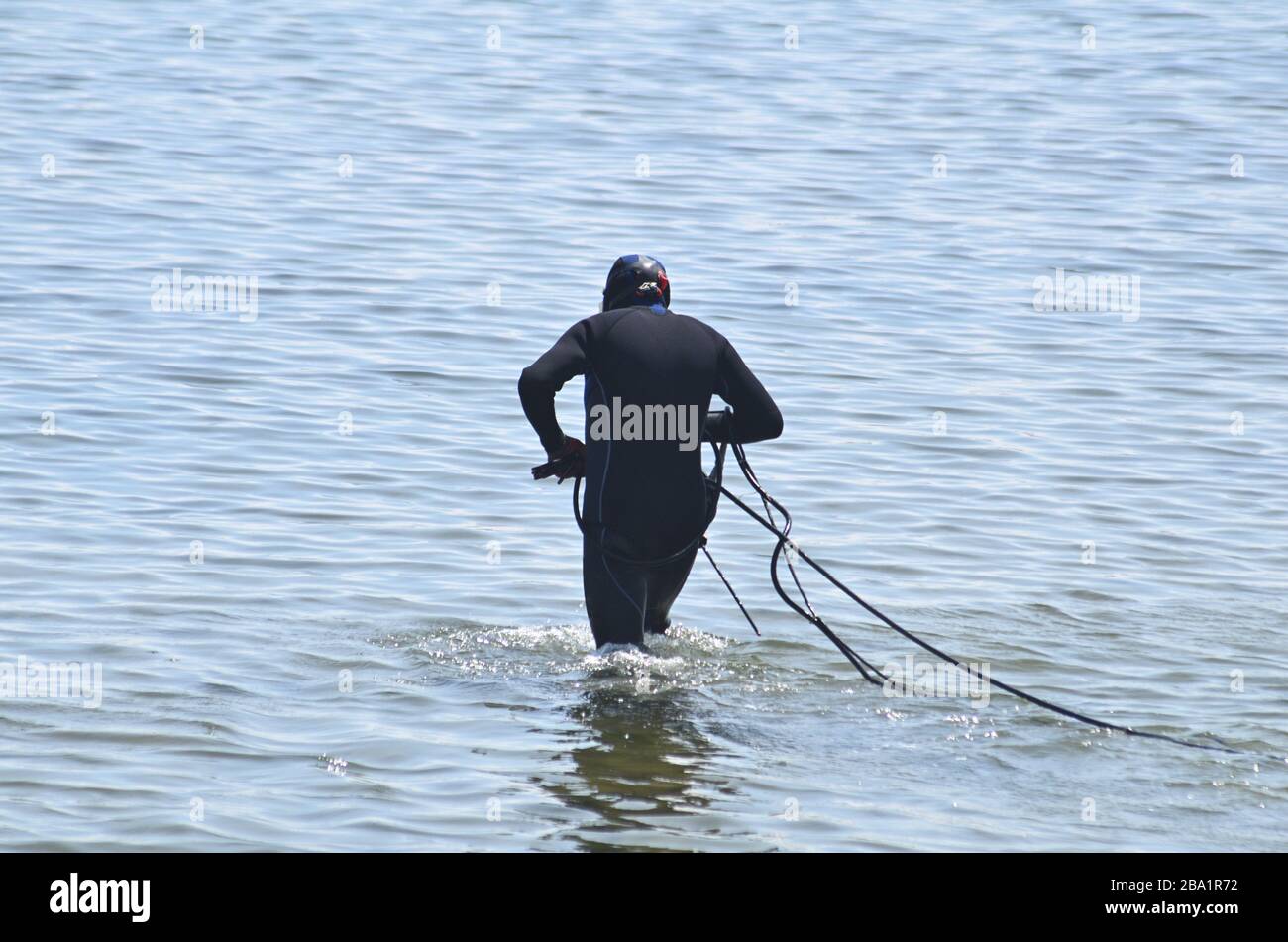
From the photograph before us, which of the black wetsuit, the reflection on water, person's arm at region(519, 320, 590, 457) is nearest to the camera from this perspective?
the reflection on water

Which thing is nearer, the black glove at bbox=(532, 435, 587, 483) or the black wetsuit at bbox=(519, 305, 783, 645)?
the black wetsuit at bbox=(519, 305, 783, 645)

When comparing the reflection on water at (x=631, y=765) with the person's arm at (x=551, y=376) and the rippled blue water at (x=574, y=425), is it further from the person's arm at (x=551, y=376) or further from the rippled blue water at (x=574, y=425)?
the person's arm at (x=551, y=376)

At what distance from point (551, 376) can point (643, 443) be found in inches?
22.2

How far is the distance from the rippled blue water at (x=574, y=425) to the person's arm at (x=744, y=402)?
108 cm

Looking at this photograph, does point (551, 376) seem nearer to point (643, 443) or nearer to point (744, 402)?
point (643, 443)

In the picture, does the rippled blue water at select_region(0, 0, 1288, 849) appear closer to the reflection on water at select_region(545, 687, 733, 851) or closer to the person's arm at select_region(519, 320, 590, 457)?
the reflection on water at select_region(545, 687, 733, 851)

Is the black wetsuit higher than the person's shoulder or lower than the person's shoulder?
lower

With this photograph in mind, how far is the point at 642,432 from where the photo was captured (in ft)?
25.4

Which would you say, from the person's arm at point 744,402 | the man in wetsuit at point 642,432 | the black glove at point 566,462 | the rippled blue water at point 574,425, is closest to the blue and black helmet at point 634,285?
the man in wetsuit at point 642,432

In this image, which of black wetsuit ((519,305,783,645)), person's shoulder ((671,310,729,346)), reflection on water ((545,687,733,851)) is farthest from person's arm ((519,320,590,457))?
reflection on water ((545,687,733,851))

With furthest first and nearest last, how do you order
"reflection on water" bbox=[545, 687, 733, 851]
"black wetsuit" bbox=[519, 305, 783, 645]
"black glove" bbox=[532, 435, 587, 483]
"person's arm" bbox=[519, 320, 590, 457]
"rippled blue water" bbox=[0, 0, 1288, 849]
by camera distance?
"black glove" bbox=[532, 435, 587, 483] < "black wetsuit" bbox=[519, 305, 783, 645] < "person's arm" bbox=[519, 320, 590, 457] < "rippled blue water" bbox=[0, 0, 1288, 849] < "reflection on water" bbox=[545, 687, 733, 851]

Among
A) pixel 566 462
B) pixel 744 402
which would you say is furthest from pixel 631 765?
pixel 744 402

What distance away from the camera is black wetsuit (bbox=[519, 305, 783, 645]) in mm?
7617
